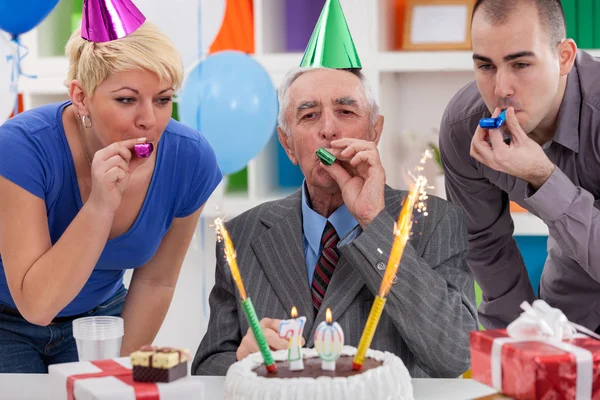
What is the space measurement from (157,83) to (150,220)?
0.35m

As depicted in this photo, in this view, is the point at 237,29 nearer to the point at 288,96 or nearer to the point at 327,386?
the point at 288,96

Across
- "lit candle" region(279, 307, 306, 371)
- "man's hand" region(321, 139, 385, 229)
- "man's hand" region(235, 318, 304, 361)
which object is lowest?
"man's hand" region(235, 318, 304, 361)

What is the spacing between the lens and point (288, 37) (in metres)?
3.53

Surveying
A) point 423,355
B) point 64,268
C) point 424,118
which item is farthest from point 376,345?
point 424,118

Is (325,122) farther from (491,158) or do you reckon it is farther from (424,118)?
(424,118)

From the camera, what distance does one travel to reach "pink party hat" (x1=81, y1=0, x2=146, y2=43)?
1.72 m

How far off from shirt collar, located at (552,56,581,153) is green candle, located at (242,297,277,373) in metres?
1.08

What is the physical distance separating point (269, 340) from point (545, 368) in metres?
0.55

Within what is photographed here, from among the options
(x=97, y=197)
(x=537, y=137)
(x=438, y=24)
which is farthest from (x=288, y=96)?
(x=438, y=24)

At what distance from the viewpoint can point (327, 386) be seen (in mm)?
1085

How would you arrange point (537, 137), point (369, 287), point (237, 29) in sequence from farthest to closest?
point (237, 29) < point (537, 137) < point (369, 287)

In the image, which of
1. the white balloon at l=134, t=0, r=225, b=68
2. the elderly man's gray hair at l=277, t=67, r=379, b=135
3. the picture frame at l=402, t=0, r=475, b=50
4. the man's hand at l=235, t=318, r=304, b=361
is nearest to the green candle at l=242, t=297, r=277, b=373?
the man's hand at l=235, t=318, r=304, b=361

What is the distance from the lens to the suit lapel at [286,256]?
1770 millimetres

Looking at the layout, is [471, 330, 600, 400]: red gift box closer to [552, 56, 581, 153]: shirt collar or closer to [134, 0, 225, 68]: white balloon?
[552, 56, 581, 153]: shirt collar
